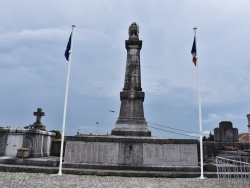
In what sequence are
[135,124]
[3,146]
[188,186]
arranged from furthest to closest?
1. [3,146]
2. [135,124]
3. [188,186]

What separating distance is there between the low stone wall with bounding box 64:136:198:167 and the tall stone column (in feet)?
4.61

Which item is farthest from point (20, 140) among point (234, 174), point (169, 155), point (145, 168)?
point (234, 174)

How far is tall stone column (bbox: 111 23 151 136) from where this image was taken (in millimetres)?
11242

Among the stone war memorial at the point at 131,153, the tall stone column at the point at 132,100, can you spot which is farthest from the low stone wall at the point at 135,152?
the tall stone column at the point at 132,100

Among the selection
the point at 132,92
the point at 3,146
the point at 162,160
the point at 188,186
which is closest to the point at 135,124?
the point at 132,92

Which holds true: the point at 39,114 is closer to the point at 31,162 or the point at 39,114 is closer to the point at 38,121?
the point at 38,121

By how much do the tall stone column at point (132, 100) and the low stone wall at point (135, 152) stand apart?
141cm

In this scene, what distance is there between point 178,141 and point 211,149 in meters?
5.13

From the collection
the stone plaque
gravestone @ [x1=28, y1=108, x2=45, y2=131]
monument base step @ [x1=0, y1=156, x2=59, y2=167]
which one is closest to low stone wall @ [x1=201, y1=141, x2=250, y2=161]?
the stone plaque

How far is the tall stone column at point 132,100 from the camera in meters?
11.2

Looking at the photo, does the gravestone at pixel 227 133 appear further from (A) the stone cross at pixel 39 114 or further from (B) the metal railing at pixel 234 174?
(A) the stone cross at pixel 39 114

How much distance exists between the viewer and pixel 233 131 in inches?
571

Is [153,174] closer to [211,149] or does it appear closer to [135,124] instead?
[135,124]

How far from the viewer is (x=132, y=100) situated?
1177 cm
